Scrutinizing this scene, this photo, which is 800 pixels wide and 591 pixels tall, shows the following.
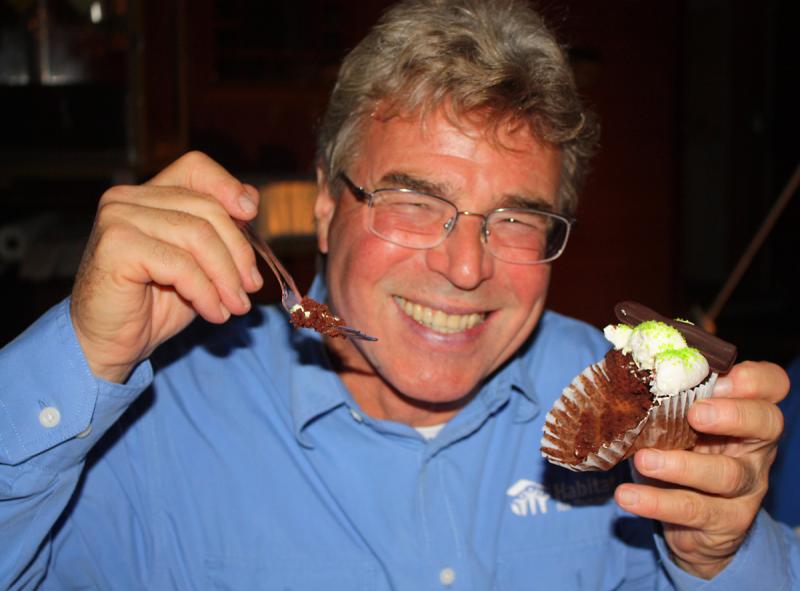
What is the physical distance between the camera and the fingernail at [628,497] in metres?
1.43

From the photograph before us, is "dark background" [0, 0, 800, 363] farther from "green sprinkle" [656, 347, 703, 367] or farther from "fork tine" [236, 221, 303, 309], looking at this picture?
"green sprinkle" [656, 347, 703, 367]

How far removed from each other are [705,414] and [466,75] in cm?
95

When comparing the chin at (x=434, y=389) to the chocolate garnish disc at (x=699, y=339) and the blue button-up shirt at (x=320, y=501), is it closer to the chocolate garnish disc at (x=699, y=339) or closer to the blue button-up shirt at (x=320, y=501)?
the blue button-up shirt at (x=320, y=501)

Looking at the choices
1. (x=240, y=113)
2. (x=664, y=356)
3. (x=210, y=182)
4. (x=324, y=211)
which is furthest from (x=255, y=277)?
(x=240, y=113)

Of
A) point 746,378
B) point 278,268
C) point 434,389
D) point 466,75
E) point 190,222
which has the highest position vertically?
point 466,75

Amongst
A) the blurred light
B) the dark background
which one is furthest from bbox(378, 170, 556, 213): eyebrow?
the blurred light

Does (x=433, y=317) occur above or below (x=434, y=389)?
above

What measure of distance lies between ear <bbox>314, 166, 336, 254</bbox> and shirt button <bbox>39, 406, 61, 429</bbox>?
0.87 m

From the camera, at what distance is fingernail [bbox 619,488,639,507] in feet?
4.69

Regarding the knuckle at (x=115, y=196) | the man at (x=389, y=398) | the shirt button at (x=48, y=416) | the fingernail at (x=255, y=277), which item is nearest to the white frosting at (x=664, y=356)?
the man at (x=389, y=398)

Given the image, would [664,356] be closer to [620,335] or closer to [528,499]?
[620,335]

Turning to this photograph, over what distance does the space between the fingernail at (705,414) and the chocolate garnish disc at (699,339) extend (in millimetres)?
113

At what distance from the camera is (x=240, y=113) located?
19.2 feet

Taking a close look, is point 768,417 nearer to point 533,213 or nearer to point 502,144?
point 533,213
